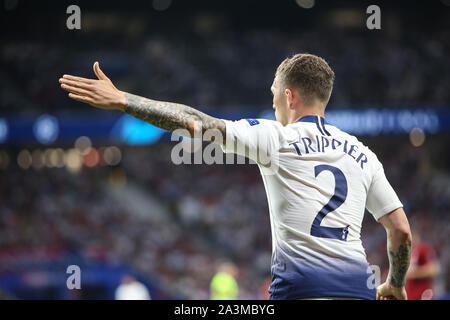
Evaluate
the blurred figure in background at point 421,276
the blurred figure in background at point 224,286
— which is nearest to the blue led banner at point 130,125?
the blurred figure in background at point 224,286

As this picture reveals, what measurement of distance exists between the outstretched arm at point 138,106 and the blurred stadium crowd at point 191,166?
47.0 ft

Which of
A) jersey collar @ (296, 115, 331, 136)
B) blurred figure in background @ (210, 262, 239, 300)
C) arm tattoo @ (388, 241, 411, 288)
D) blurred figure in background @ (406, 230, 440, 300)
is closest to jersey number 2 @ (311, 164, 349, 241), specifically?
jersey collar @ (296, 115, 331, 136)

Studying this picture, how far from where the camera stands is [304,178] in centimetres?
266

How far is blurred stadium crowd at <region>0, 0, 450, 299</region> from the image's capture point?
19.2 metres

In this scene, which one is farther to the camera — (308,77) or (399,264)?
(399,264)

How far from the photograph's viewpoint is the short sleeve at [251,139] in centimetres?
263

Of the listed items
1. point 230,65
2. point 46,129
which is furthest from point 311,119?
point 230,65

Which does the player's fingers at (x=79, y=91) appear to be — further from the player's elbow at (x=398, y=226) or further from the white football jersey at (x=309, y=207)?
the player's elbow at (x=398, y=226)

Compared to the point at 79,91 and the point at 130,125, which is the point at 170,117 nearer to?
the point at 79,91

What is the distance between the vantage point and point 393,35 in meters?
24.2

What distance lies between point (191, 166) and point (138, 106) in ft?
74.3

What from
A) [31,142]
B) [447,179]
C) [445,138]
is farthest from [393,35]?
[31,142]

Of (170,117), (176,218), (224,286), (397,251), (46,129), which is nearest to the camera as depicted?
(170,117)
